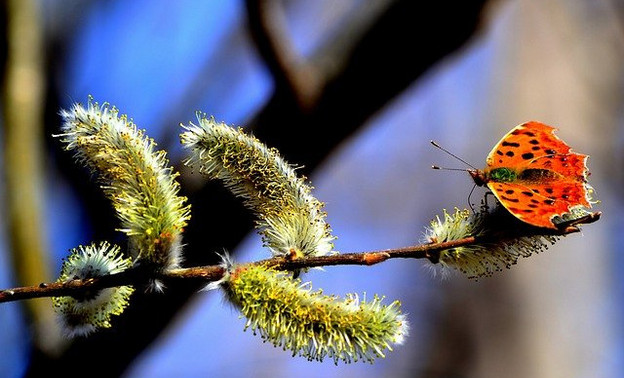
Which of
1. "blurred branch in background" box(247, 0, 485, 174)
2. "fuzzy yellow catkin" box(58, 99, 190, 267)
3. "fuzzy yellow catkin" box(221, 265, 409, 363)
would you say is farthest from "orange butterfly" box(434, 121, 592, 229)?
"blurred branch in background" box(247, 0, 485, 174)

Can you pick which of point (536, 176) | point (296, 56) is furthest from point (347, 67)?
point (536, 176)

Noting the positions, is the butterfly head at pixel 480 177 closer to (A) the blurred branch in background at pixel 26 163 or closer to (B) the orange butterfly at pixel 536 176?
(B) the orange butterfly at pixel 536 176

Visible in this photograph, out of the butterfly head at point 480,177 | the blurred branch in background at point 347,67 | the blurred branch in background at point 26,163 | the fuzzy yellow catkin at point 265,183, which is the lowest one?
the butterfly head at point 480,177

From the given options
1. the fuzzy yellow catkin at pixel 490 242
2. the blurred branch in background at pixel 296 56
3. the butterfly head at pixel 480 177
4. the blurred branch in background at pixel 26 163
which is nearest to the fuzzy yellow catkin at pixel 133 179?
the fuzzy yellow catkin at pixel 490 242

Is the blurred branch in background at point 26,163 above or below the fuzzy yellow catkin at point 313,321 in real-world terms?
above

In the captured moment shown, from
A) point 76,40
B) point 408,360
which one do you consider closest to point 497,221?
point 76,40

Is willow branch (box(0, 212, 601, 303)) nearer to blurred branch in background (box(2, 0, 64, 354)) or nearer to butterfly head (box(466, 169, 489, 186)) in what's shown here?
butterfly head (box(466, 169, 489, 186))

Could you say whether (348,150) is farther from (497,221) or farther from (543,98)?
(543,98)
